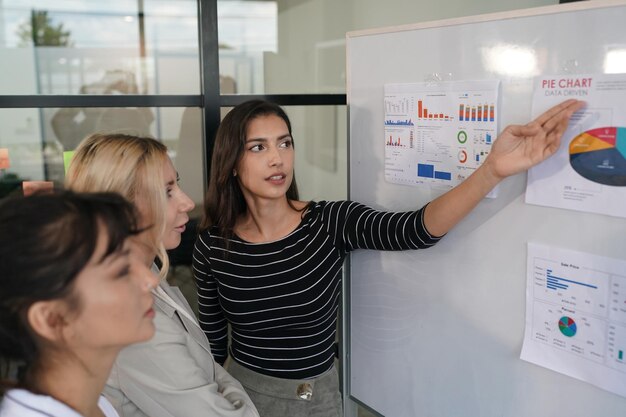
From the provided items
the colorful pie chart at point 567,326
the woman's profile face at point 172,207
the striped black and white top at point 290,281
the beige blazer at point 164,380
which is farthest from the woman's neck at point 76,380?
the colorful pie chart at point 567,326

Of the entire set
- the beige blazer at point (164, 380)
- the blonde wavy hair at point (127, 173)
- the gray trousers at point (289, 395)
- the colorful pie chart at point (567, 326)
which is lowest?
the gray trousers at point (289, 395)

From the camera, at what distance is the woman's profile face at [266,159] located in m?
1.72

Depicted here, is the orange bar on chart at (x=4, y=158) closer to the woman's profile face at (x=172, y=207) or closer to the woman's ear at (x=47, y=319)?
the woman's profile face at (x=172, y=207)

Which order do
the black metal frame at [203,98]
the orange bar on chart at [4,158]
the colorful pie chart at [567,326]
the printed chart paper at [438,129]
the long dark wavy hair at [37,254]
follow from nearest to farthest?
the long dark wavy hair at [37,254], the colorful pie chart at [567,326], the printed chart paper at [438,129], the black metal frame at [203,98], the orange bar on chart at [4,158]

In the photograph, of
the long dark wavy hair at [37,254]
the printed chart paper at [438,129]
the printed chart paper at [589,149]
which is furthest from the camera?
the printed chart paper at [438,129]

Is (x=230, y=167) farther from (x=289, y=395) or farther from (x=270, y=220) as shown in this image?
(x=289, y=395)

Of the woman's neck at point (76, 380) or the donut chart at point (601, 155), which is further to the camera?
the donut chart at point (601, 155)

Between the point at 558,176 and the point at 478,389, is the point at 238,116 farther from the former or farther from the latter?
the point at 478,389

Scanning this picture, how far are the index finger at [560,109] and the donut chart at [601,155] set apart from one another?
61 mm

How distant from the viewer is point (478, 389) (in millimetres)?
1635

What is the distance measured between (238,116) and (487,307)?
2.89ft

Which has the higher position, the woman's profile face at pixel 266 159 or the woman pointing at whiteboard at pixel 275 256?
the woman's profile face at pixel 266 159

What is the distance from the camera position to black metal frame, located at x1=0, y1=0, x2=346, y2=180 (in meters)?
2.18

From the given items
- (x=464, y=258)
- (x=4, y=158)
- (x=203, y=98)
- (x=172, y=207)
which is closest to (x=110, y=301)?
(x=172, y=207)
